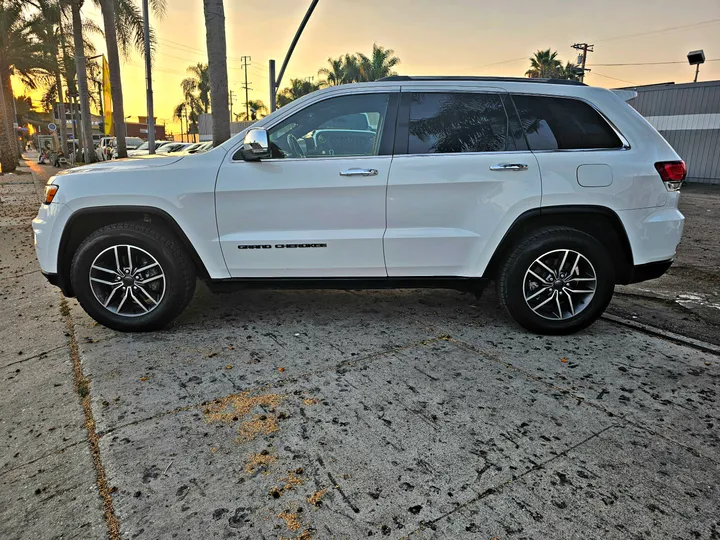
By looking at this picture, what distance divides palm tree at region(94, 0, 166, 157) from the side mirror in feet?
71.3

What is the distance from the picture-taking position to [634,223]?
371 centimetres

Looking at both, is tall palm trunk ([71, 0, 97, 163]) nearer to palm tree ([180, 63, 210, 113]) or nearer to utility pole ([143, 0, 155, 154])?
utility pole ([143, 0, 155, 154])

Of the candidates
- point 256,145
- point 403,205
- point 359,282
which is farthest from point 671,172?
point 256,145

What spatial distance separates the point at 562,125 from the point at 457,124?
31.1 inches

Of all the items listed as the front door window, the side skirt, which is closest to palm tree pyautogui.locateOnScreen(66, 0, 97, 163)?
the front door window

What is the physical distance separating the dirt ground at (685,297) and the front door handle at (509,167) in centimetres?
178

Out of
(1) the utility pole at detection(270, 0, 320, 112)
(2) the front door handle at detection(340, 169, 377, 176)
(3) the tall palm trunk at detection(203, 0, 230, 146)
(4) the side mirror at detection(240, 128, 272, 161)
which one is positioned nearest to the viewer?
(4) the side mirror at detection(240, 128, 272, 161)

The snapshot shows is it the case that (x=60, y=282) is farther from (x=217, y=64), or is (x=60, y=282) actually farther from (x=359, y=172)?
(x=217, y=64)

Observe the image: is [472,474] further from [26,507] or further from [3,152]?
[3,152]

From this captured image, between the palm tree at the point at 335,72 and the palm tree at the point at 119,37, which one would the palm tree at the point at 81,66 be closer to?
the palm tree at the point at 119,37

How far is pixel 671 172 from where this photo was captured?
370cm

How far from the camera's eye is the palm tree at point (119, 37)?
21.3m

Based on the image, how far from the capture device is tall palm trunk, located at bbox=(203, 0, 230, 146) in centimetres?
835

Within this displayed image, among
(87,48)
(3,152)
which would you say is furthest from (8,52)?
(3,152)
